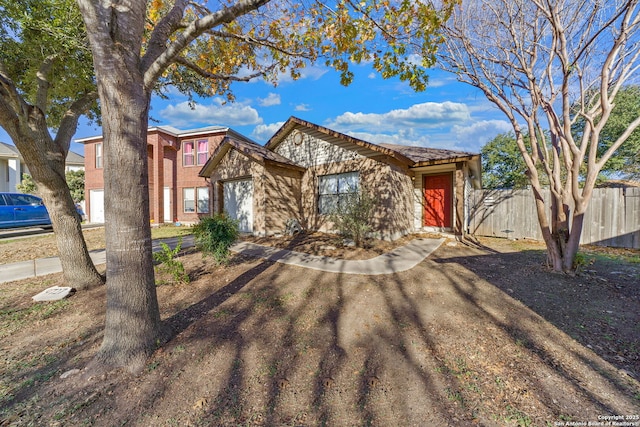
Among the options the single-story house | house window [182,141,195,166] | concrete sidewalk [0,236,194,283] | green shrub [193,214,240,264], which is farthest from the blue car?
green shrub [193,214,240,264]

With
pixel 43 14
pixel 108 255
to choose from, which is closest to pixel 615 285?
pixel 108 255

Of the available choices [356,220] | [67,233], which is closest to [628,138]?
[356,220]

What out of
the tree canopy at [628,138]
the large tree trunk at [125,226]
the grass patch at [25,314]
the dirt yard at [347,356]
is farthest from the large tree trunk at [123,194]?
the tree canopy at [628,138]

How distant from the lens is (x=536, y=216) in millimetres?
9969

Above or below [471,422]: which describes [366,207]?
above

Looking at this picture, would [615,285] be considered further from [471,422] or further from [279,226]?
[279,226]

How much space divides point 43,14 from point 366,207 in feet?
27.8

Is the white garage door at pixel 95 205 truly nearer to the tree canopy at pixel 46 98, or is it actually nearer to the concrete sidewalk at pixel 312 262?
the concrete sidewalk at pixel 312 262

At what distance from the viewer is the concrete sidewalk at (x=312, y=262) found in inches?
224

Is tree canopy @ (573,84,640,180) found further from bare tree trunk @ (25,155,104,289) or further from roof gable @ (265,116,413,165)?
bare tree trunk @ (25,155,104,289)

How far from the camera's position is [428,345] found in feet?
9.81

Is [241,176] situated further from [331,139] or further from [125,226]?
[125,226]

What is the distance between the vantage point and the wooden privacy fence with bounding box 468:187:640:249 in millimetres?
8305

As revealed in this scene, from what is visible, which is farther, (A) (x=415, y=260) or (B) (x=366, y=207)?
(B) (x=366, y=207)
